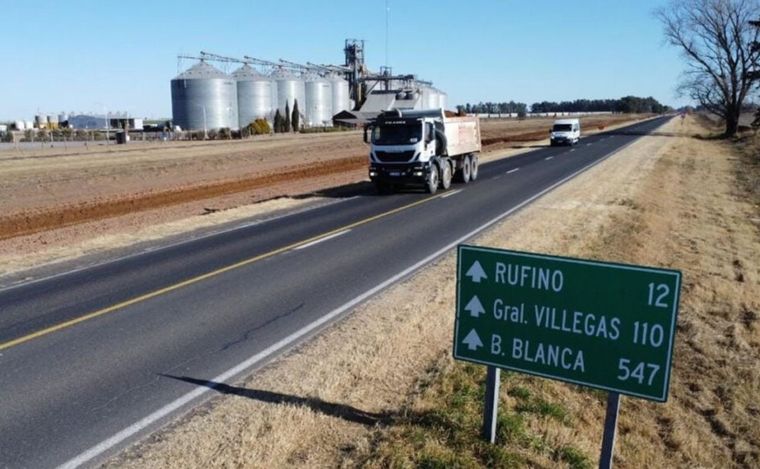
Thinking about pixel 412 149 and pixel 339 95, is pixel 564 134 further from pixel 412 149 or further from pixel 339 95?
pixel 339 95

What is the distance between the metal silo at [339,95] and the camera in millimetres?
121750

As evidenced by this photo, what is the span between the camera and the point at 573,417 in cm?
595

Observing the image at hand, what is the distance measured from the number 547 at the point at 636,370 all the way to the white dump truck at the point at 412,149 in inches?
706

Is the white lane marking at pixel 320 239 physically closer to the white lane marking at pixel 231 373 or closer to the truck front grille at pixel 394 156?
the white lane marking at pixel 231 373

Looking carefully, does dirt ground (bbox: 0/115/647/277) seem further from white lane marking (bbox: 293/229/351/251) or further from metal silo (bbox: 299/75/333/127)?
metal silo (bbox: 299/75/333/127)

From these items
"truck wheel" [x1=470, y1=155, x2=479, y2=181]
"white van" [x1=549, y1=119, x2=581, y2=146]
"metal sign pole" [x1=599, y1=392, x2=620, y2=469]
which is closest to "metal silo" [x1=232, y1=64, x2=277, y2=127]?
"white van" [x1=549, y1=119, x2=581, y2=146]

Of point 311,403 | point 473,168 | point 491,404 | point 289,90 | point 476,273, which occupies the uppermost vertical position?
point 289,90

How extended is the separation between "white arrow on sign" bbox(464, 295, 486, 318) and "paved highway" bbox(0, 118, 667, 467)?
2782 mm

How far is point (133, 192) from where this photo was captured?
27.8 m

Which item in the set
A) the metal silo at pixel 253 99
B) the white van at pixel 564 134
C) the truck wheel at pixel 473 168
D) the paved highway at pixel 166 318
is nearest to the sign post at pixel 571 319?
the paved highway at pixel 166 318

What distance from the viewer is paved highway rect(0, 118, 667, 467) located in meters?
5.61

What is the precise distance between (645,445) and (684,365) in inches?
89.9

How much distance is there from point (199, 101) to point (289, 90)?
21454mm

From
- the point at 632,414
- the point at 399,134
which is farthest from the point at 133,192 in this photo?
the point at 632,414
